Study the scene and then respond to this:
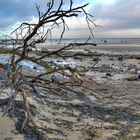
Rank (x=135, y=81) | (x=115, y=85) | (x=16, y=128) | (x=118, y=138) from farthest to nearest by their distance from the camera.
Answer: (x=135, y=81) → (x=115, y=85) → (x=118, y=138) → (x=16, y=128)

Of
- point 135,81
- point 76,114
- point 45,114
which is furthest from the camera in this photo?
point 135,81

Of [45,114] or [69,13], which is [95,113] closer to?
[45,114]

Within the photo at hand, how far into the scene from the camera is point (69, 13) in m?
5.52

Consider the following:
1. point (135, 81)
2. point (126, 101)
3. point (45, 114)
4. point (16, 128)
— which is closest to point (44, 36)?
point (16, 128)

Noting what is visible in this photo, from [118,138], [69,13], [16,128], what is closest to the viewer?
[69,13]

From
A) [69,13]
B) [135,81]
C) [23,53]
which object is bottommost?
[135,81]

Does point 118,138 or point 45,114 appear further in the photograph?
point 45,114

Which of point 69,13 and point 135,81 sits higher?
point 69,13

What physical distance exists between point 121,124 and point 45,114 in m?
1.95

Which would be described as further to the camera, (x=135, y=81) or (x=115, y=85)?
(x=135, y=81)

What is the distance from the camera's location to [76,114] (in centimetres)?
1108

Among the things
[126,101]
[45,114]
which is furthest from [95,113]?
[126,101]

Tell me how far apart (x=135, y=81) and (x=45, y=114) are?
9.94 m

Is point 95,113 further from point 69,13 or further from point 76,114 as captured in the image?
point 69,13
